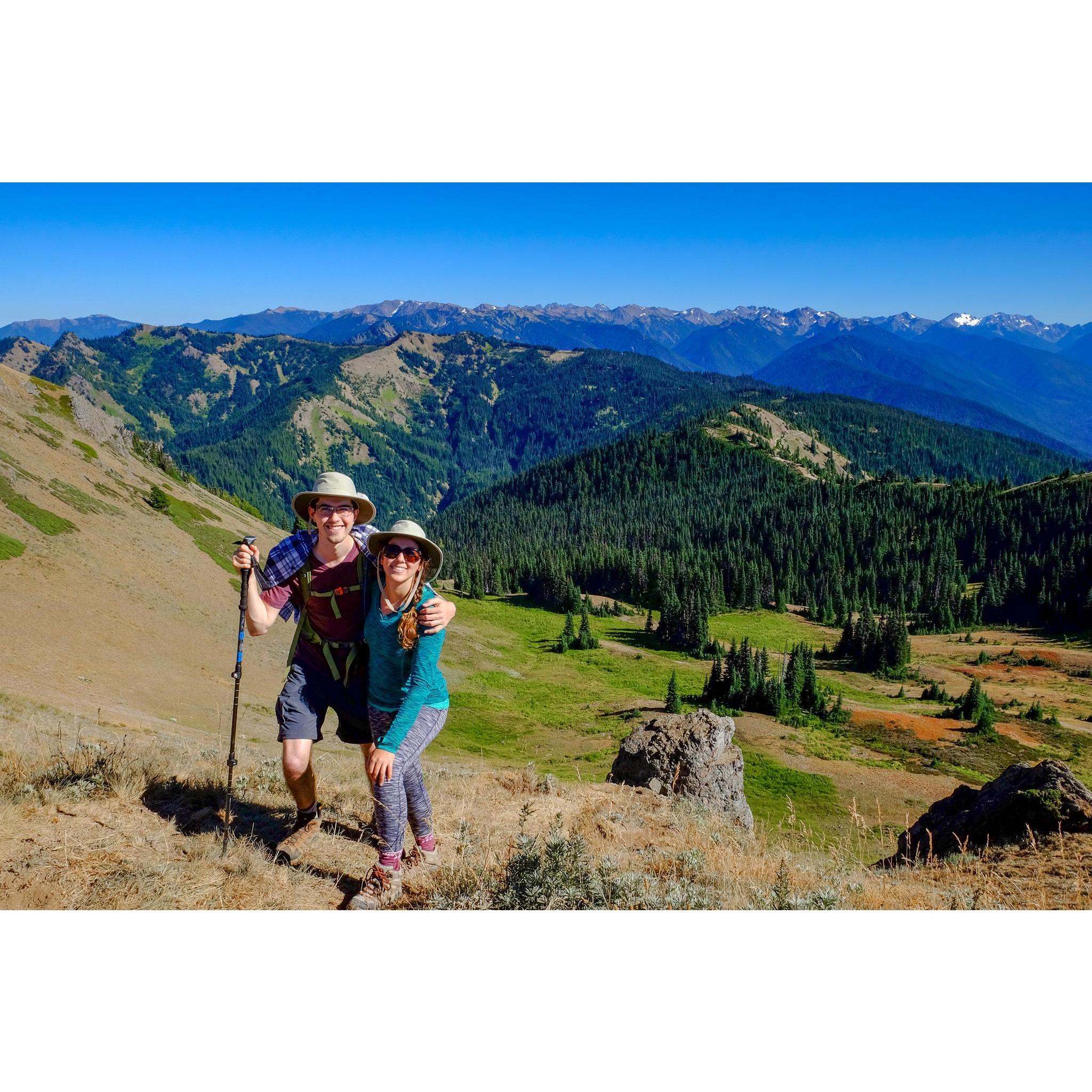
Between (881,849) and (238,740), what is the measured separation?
2189 centimetres

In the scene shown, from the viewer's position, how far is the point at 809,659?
71.9 meters

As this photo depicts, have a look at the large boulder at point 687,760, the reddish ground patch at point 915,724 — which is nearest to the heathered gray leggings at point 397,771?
the large boulder at point 687,760

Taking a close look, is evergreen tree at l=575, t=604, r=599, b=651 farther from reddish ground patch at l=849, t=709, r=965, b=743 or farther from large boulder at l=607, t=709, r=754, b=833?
large boulder at l=607, t=709, r=754, b=833

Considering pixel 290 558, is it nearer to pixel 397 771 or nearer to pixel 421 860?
pixel 397 771

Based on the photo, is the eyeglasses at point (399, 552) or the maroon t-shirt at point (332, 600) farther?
the maroon t-shirt at point (332, 600)

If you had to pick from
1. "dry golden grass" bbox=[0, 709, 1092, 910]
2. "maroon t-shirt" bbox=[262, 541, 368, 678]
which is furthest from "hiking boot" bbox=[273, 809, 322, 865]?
"maroon t-shirt" bbox=[262, 541, 368, 678]

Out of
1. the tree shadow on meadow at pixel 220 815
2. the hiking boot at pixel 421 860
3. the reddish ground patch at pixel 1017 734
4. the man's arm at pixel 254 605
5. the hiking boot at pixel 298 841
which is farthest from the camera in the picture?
the reddish ground patch at pixel 1017 734

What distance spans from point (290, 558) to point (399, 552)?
4.00 ft

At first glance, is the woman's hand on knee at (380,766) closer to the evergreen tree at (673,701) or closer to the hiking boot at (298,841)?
the hiking boot at (298,841)

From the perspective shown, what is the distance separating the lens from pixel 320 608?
6.07 m

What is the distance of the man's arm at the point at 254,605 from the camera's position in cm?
585

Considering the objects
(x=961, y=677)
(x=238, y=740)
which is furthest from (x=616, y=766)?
(x=961, y=677)

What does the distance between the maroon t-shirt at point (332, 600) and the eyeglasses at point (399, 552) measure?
575 mm

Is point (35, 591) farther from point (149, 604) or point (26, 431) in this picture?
point (26, 431)
